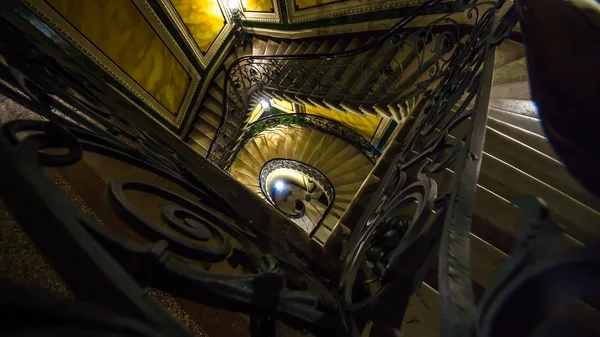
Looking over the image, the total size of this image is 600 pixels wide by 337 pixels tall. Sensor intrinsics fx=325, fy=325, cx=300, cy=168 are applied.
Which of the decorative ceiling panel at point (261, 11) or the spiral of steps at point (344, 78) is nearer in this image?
the spiral of steps at point (344, 78)

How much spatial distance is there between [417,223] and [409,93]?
3.00 m

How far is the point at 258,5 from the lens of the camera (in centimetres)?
693

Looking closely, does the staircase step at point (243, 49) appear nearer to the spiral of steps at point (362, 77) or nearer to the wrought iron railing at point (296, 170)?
the spiral of steps at point (362, 77)

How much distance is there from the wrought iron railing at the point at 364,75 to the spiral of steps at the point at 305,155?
855 mm

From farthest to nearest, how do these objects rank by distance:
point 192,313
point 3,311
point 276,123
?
point 276,123 < point 192,313 < point 3,311

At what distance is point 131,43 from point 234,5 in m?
2.36

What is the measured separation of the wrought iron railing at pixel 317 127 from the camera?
6.88 metres

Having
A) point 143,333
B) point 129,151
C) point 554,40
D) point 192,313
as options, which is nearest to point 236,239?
point 192,313

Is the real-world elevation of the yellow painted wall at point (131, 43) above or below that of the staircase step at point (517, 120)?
below

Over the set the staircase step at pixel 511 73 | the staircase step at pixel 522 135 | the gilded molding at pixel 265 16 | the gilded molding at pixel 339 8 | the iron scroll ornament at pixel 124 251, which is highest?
the gilded molding at pixel 339 8

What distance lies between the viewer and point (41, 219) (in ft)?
1.51

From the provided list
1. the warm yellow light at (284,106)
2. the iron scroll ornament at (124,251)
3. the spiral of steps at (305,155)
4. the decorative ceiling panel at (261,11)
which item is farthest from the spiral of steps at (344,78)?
the iron scroll ornament at (124,251)

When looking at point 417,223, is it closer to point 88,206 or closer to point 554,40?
point 554,40

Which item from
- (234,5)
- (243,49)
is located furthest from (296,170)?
(234,5)
